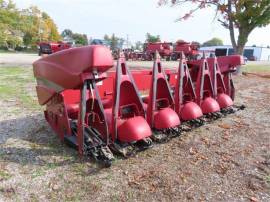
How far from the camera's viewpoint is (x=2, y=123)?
450 centimetres

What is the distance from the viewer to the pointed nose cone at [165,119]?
3502 millimetres

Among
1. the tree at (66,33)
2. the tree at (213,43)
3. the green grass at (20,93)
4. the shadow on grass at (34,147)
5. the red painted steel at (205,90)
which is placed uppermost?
the tree at (66,33)

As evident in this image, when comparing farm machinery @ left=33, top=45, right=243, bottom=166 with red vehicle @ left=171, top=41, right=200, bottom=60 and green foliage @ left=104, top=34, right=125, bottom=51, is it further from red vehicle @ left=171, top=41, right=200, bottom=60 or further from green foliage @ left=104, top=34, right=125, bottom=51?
red vehicle @ left=171, top=41, right=200, bottom=60

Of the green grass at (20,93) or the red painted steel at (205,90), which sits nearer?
the red painted steel at (205,90)

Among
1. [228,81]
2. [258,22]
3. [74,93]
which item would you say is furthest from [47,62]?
[258,22]

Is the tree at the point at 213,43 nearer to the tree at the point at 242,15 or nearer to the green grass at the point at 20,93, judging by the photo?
the tree at the point at 242,15

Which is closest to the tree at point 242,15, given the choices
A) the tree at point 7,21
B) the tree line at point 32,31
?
the tree at point 7,21

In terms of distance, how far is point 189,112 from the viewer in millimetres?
3928

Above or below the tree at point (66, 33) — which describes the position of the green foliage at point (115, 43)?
below

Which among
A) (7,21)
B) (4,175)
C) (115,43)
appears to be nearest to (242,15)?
(115,43)

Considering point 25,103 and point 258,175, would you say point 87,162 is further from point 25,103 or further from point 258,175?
point 25,103

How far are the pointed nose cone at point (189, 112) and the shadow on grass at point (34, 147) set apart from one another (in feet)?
4.81

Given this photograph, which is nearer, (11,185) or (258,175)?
(11,185)

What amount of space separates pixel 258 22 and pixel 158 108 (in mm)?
9883
